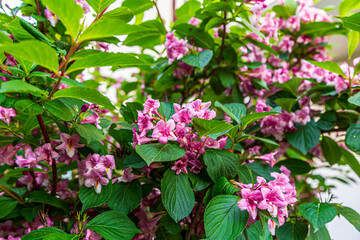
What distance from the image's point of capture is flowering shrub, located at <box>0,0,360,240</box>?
1.48 feet

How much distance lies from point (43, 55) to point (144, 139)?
0.23m

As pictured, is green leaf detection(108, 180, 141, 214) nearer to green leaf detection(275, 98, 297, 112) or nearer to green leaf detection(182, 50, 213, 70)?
green leaf detection(182, 50, 213, 70)

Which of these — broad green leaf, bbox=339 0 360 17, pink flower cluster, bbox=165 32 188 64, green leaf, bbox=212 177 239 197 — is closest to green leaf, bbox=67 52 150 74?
green leaf, bbox=212 177 239 197

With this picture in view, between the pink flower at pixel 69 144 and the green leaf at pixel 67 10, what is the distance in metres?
0.25

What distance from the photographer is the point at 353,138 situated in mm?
679

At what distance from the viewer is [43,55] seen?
0.35 metres

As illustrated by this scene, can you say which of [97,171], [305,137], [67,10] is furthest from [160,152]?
[305,137]

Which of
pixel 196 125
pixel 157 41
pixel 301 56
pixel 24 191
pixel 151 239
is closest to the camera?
pixel 196 125

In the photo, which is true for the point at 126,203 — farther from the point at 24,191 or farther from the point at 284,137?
the point at 284,137

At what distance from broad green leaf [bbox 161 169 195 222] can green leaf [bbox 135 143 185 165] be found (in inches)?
2.2

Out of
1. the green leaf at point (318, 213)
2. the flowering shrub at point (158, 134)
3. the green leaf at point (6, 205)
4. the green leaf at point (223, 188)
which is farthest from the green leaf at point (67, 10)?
the green leaf at point (318, 213)

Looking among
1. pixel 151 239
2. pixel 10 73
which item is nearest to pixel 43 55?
pixel 10 73

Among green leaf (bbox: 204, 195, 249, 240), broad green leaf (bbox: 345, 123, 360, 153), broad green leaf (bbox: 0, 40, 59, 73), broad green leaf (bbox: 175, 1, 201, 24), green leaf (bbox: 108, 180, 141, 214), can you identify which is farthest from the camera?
broad green leaf (bbox: 175, 1, 201, 24)

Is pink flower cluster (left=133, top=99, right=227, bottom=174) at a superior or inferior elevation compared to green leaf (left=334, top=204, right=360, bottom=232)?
superior
